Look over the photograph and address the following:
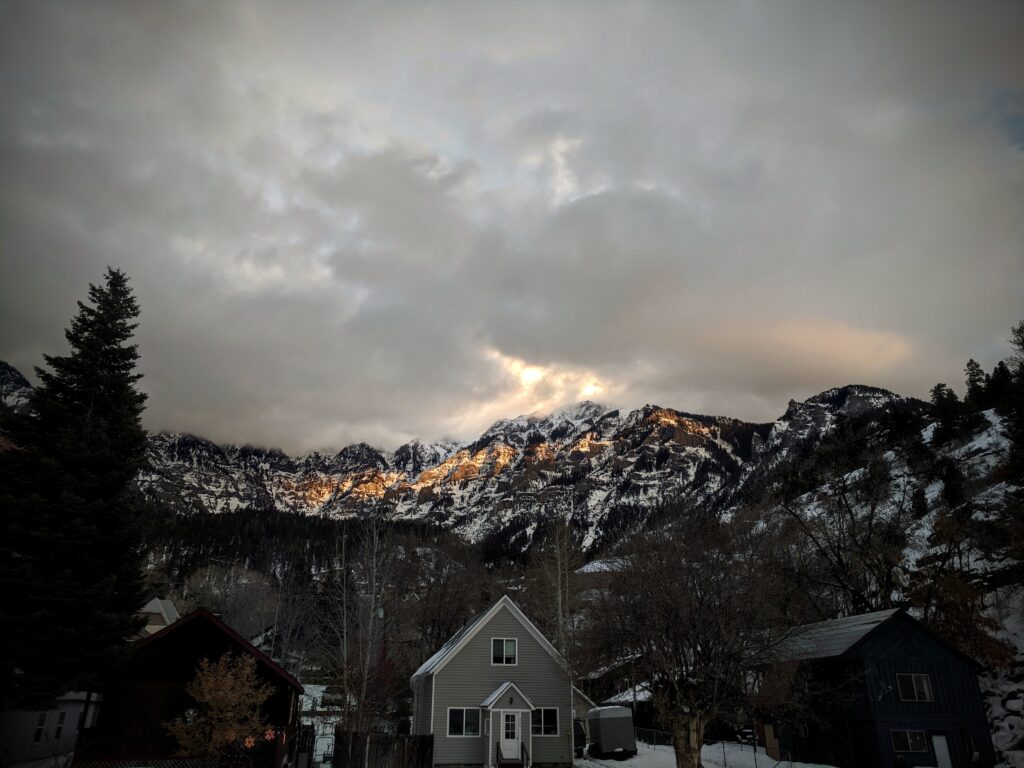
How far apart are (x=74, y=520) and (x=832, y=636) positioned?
3915 cm

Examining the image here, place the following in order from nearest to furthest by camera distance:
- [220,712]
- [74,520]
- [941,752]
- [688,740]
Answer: [74,520] → [220,712] → [688,740] → [941,752]

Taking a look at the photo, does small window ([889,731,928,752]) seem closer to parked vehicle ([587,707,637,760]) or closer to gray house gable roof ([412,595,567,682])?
parked vehicle ([587,707,637,760])

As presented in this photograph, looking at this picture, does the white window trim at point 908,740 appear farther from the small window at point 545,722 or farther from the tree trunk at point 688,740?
the small window at point 545,722

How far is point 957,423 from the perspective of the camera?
97.7m

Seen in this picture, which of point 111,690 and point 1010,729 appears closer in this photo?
point 111,690

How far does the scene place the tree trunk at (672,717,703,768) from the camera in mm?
27172

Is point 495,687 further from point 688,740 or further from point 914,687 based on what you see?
point 914,687

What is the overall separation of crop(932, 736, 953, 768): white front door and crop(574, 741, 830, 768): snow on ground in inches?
233

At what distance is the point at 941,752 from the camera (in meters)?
34.2

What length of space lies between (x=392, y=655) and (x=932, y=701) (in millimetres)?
40710

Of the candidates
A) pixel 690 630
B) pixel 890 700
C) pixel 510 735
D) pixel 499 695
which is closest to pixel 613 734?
pixel 510 735

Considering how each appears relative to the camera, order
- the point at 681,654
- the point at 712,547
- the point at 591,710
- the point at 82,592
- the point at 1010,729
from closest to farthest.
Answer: the point at 82,592 < the point at 681,654 < the point at 712,547 < the point at 1010,729 < the point at 591,710

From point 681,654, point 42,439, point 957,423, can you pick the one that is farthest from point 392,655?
point 957,423

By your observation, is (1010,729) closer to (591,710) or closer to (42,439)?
(591,710)
